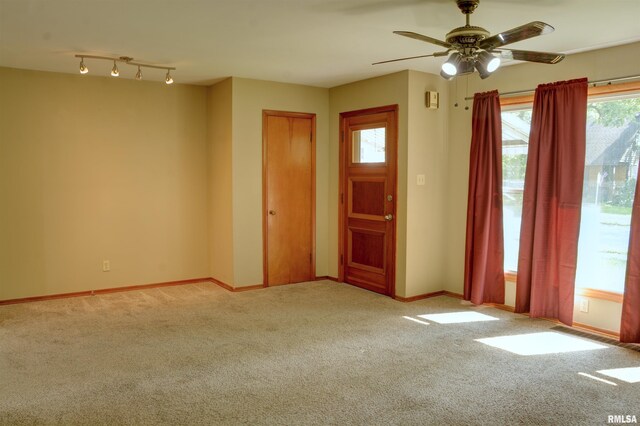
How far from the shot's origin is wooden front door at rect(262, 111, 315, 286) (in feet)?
19.3

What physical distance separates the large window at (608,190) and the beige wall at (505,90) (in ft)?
0.80

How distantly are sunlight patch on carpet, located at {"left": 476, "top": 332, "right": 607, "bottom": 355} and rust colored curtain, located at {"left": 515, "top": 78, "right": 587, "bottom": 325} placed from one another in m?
0.36

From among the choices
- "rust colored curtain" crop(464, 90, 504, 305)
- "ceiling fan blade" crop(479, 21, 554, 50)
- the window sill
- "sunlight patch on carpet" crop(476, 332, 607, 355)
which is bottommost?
"sunlight patch on carpet" crop(476, 332, 607, 355)

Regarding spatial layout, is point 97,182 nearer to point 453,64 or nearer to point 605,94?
point 453,64

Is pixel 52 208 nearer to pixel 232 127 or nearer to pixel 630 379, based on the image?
pixel 232 127

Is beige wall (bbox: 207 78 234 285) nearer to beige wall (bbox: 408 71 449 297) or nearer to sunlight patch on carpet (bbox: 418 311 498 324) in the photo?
beige wall (bbox: 408 71 449 297)

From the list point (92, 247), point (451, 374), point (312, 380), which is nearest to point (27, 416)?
point (312, 380)

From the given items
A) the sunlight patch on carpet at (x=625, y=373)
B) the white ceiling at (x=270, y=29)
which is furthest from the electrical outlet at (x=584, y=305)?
the white ceiling at (x=270, y=29)

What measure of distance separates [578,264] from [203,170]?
4260 mm

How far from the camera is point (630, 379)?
10.9ft

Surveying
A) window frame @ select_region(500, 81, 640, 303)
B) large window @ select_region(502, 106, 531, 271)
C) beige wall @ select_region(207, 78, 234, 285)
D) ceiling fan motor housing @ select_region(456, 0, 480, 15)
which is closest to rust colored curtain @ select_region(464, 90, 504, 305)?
large window @ select_region(502, 106, 531, 271)

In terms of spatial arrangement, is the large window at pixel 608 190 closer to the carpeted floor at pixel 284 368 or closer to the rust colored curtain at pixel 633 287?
the rust colored curtain at pixel 633 287

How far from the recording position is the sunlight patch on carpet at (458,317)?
4648 millimetres

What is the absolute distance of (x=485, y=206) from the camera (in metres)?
5.03
